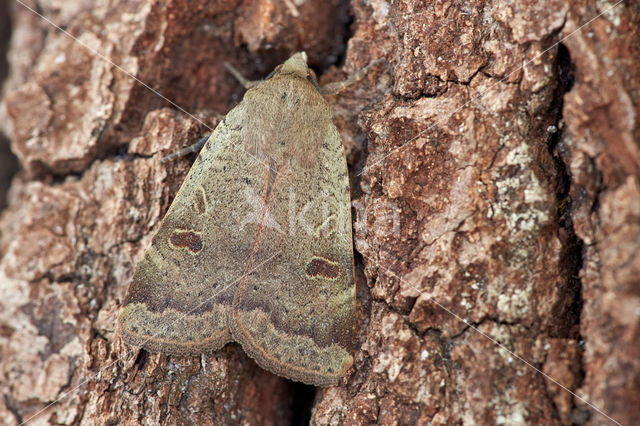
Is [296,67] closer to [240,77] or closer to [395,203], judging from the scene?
[240,77]

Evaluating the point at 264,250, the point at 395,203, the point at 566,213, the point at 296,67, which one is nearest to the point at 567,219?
the point at 566,213

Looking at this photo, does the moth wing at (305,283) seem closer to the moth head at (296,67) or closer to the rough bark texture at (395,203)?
the rough bark texture at (395,203)

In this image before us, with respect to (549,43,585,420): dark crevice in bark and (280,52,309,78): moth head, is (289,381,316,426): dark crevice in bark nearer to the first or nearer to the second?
(549,43,585,420): dark crevice in bark

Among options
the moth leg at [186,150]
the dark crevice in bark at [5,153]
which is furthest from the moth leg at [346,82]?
the dark crevice in bark at [5,153]

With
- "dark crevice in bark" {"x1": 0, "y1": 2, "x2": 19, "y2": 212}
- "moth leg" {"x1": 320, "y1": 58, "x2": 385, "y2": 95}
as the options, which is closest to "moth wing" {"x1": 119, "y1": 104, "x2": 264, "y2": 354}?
"moth leg" {"x1": 320, "y1": 58, "x2": 385, "y2": 95}

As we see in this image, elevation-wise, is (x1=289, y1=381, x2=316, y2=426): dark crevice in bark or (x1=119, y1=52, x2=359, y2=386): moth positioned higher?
(x1=119, y1=52, x2=359, y2=386): moth

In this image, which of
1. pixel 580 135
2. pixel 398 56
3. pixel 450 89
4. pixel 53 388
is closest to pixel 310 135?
pixel 398 56
